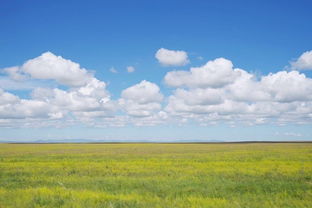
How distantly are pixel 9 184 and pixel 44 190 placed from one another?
396 cm

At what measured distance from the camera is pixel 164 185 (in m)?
15.6

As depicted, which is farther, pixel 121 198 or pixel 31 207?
pixel 121 198

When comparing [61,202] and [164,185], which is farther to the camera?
[164,185]

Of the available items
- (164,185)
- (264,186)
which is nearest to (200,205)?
(164,185)

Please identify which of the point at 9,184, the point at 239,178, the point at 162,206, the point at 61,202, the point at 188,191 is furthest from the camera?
the point at 239,178

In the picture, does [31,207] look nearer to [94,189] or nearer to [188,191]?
[94,189]

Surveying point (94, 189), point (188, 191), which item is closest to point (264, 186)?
point (188, 191)

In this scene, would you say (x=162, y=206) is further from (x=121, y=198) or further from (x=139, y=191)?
(x=139, y=191)

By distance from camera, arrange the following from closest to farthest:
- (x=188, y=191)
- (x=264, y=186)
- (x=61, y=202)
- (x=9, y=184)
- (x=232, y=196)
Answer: (x=61, y=202)
(x=232, y=196)
(x=188, y=191)
(x=264, y=186)
(x=9, y=184)

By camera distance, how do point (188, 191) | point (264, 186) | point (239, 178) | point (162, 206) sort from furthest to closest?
point (239, 178)
point (264, 186)
point (188, 191)
point (162, 206)

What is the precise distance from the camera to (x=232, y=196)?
42.0 feet

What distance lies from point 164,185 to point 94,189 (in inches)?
149

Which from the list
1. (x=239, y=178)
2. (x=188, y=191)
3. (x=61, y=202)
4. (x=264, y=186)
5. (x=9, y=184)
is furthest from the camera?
(x=239, y=178)

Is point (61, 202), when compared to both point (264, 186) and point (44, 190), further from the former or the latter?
point (264, 186)
